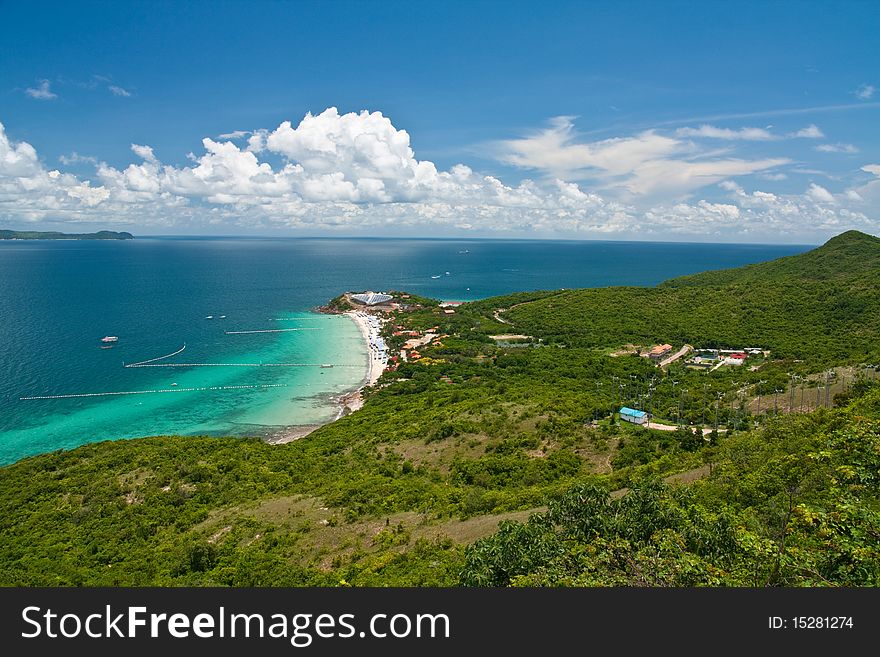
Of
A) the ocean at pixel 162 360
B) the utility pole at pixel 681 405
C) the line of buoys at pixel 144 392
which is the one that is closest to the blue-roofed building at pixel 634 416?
the utility pole at pixel 681 405

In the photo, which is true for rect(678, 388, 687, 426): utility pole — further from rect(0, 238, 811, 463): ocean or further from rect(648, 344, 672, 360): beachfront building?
rect(0, 238, 811, 463): ocean

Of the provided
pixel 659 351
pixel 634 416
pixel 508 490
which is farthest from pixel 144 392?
pixel 659 351

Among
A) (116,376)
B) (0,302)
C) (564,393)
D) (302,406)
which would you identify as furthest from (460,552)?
(0,302)

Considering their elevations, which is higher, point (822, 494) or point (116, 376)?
point (822, 494)

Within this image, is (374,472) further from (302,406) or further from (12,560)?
(302,406)

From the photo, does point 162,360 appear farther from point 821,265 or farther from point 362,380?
point 821,265

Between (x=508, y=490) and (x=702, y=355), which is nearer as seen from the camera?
(x=508, y=490)
